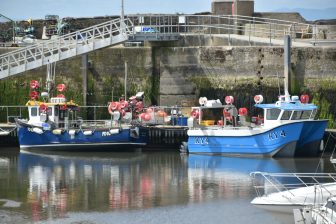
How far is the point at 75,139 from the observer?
4059 cm

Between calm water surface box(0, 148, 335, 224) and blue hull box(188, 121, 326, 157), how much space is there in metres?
0.51

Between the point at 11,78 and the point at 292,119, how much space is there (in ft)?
45.3

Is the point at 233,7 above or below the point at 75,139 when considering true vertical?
above

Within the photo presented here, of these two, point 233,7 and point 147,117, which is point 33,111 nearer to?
point 147,117

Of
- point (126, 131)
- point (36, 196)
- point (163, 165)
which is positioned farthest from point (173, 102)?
point (36, 196)

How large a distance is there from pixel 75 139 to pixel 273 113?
7.95m

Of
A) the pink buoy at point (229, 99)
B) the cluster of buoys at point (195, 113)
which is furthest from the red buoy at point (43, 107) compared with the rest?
the pink buoy at point (229, 99)

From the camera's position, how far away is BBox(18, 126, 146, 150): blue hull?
39906 mm

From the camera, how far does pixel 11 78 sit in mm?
45406

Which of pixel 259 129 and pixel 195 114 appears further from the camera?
pixel 195 114

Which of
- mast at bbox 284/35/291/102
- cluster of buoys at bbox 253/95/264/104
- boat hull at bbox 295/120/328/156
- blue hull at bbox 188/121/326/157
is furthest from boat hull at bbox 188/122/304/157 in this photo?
mast at bbox 284/35/291/102

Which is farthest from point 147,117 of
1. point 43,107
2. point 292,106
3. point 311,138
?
point 311,138

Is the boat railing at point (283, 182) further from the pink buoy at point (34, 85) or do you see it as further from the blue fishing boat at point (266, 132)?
the pink buoy at point (34, 85)

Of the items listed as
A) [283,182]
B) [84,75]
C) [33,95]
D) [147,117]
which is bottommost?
[283,182]
